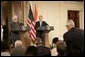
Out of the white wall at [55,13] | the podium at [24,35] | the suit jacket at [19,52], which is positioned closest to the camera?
the suit jacket at [19,52]

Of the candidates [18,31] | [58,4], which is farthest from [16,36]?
[58,4]

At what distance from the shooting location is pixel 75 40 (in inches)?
178

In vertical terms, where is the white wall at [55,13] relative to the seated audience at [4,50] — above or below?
above

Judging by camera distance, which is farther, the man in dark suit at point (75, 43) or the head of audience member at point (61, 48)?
the head of audience member at point (61, 48)

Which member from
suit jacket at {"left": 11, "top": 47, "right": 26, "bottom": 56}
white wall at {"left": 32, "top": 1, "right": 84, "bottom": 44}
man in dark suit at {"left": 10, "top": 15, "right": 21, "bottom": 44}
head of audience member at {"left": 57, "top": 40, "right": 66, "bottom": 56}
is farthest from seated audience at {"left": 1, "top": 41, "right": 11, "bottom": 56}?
white wall at {"left": 32, "top": 1, "right": 84, "bottom": 44}

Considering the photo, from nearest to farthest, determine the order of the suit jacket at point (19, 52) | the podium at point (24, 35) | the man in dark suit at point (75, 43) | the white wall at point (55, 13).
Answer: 1. the man in dark suit at point (75, 43)
2. the suit jacket at point (19, 52)
3. the podium at point (24, 35)
4. the white wall at point (55, 13)

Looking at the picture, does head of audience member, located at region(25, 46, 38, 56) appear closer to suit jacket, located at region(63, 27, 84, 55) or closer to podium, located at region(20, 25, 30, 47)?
suit jacket, located at region(63, 27, 84, 55)

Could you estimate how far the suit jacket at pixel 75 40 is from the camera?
175 inches

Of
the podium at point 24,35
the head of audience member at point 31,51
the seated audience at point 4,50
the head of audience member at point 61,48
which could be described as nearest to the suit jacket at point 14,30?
the podium at point 24,35

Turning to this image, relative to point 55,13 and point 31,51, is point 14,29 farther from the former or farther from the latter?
point 31,51

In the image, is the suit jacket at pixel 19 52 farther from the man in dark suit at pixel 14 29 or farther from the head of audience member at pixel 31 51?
the man in dark suit at pixel 14 29

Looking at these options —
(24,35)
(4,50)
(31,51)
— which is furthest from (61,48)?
(24,35)

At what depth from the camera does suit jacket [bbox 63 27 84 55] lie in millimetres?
4447

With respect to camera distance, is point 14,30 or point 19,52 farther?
point 14,30
